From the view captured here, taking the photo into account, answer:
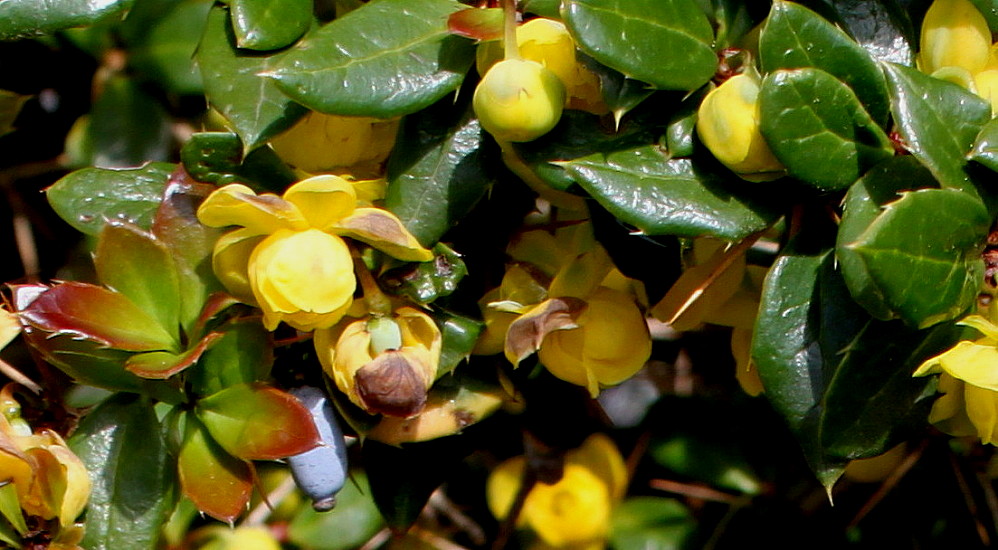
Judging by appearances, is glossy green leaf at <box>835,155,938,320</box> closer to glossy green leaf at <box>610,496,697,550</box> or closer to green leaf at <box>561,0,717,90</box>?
green leaf at <box>561,0,717,90</box>

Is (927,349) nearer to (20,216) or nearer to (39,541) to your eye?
(39,541)

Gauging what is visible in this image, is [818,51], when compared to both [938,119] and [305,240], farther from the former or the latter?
[305,240]

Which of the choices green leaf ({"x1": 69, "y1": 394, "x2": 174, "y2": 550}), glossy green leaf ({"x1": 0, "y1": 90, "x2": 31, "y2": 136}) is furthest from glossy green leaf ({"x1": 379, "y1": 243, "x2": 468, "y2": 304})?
glossy green leaf ({"x1": 0, "y1": 90, "x2": 31, "y2": 136})

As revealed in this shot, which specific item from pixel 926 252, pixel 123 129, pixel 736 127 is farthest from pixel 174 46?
pixel 926 252

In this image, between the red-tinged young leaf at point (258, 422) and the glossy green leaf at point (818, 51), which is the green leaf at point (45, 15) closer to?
the red-tinged young leaf at point (258, 422)

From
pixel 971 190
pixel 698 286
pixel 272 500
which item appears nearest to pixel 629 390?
pixel 272 500
